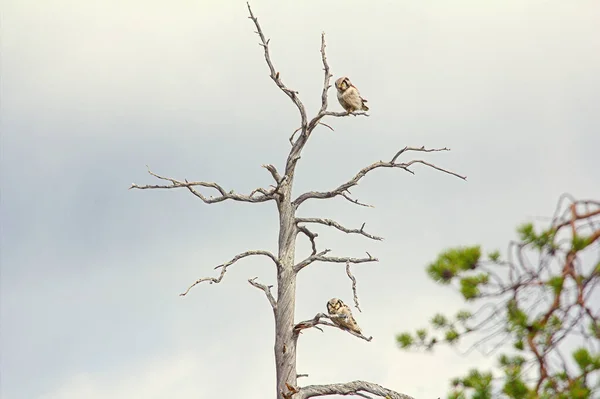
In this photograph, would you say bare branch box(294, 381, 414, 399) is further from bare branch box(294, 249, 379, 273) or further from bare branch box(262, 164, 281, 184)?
bare branch box(262, 164, 281, 184)

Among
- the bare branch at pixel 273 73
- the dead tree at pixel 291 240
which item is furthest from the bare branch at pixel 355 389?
the bare branch at pixel 273 73

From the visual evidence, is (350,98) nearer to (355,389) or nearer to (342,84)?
(342,84)

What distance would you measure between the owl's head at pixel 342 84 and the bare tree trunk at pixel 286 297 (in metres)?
1.65

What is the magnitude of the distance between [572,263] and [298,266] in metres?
6.61

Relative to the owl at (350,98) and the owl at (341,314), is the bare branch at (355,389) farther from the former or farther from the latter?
the owl at (350,98)

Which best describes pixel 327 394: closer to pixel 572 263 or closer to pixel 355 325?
pixel 355 325

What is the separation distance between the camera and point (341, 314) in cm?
1162

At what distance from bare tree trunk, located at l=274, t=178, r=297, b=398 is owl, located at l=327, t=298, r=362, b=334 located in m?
0.60

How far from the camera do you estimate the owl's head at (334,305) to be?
39.3 feet

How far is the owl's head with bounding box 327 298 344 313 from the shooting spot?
472 inches

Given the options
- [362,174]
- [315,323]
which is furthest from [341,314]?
[362,174]

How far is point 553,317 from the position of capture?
229 inches

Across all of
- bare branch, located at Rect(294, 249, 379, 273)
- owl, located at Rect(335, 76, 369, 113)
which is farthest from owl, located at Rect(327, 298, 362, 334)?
owl, located at Rect(335, 76, 369, 113)

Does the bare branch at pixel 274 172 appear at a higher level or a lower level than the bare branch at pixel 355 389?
higher
